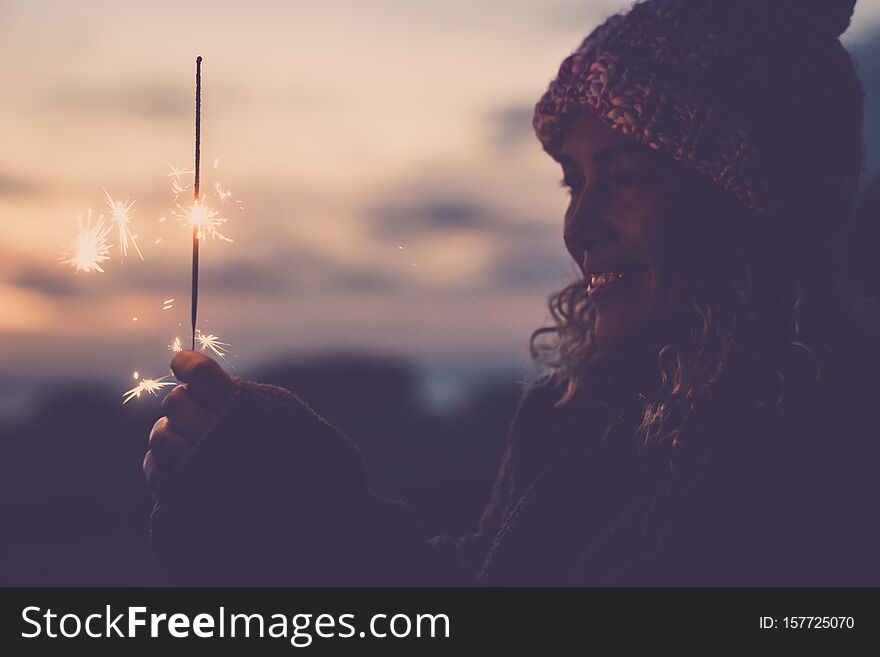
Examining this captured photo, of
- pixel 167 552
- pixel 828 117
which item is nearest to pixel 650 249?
pixel 828 117

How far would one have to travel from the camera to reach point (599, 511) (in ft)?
8.34

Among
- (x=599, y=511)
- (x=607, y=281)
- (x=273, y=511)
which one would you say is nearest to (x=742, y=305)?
(x=607, y=281)

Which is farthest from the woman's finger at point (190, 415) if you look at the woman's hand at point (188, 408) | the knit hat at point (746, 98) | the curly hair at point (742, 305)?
the knit hat at point (746, 98)

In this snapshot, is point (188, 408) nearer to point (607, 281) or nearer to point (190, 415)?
point (190, 415)

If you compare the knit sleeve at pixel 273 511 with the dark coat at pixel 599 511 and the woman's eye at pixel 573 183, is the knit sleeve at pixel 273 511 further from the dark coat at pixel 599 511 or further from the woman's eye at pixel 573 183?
the woman's eye at pixel 573 183

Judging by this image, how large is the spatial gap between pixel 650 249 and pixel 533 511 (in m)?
0.87

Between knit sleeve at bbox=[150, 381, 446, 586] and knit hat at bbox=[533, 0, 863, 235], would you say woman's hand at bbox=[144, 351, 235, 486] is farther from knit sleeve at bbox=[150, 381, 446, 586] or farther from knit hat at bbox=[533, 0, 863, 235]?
knit hat at bbox=[533, 0, 863, 235]

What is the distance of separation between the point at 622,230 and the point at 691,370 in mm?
418

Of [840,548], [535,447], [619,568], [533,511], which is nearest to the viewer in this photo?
[840,548]

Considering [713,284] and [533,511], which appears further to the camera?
[533,511]

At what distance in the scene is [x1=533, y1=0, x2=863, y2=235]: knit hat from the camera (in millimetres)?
2279

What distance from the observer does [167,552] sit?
2.32 metres

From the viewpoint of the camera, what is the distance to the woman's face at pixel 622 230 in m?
2.36

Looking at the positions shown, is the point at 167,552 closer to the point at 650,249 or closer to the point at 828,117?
the point at 650,249
